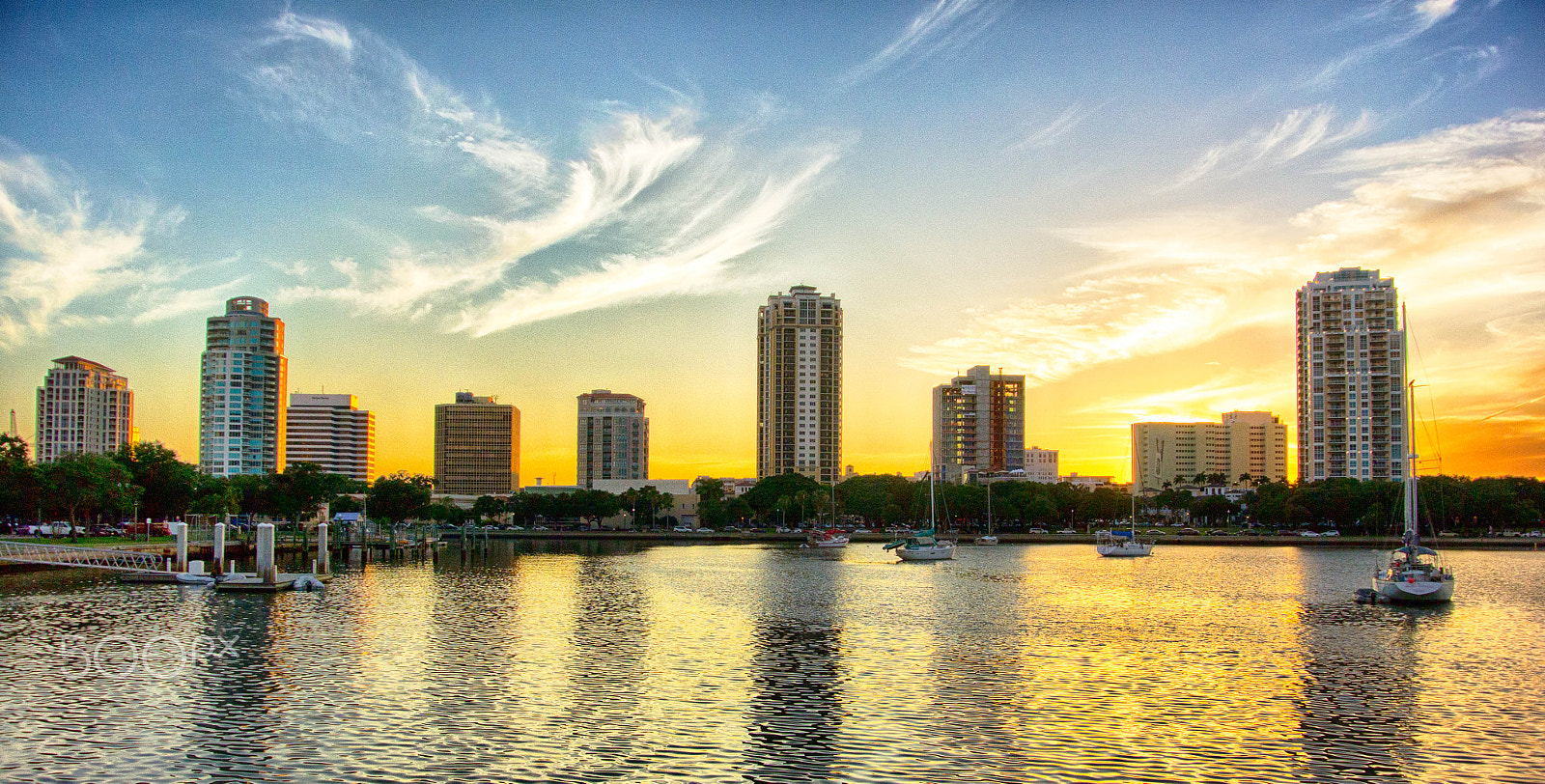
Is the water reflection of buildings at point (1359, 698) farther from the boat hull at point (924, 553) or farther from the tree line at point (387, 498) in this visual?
the tree line at point (387, 498)

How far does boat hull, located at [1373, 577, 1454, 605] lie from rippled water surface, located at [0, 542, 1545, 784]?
144cm

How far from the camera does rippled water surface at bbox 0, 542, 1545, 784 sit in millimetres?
27156

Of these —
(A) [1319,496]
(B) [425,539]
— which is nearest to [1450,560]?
(A) [1319,496]

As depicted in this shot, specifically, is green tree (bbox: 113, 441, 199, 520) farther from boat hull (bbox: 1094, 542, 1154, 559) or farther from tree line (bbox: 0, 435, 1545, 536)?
boat hull (bbox: 1094, 542, 1154, 559)

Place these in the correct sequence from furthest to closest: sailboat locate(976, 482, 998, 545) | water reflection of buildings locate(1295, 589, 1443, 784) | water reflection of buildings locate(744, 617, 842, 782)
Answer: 1. sailboat locate(976, 482, 998, 545)
2. water reflection of buildings locate(1295, 589, 1443, 784)
3. water reflection of buildings locate(744, 617, 842, 782)

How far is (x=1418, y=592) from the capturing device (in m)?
66.1

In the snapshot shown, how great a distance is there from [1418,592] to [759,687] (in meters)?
49.4

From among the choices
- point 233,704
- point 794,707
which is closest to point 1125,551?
point 794,707

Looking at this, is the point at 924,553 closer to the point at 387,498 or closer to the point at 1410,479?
the point at 1410,479

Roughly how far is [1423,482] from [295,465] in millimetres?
170294

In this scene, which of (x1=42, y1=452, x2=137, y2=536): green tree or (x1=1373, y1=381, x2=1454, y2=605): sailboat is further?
(x1=42, y1=452, x2=137, y2=536): green tree

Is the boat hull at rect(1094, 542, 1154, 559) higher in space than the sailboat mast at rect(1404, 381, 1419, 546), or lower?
lower

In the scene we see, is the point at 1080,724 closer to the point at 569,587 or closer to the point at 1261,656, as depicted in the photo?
the point at 1261,656

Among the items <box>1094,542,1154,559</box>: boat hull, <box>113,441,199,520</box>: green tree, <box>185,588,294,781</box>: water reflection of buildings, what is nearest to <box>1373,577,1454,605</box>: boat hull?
<box>185,588,294,781</box>: water reflection of buildings
